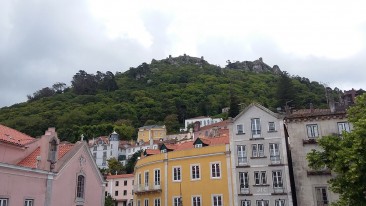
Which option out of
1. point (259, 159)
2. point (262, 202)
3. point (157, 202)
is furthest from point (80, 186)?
point (259, 159)

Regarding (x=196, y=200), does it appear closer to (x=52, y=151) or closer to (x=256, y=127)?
(x=256, y=127)

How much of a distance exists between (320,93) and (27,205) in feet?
358

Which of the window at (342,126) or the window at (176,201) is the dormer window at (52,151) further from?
the window at (342,126)

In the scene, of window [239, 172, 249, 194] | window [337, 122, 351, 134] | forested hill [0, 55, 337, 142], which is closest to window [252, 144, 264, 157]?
window [239, 172, 249, 194]

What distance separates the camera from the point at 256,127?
36.0 metres

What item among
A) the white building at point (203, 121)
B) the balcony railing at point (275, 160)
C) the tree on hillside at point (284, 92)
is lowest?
the balcony railing at point (275, 160)

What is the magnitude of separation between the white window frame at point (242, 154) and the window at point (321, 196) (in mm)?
7431

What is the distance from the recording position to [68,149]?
28266 mm

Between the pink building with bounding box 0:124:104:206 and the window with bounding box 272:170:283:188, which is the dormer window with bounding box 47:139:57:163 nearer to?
the pink building with bounding box 0:124:104:206

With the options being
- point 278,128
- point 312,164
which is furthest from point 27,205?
point 278,128

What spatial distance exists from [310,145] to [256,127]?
5.70 meters

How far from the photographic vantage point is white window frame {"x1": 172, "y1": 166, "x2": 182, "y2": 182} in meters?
38.9

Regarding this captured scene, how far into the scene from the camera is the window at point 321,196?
31422 millimetres

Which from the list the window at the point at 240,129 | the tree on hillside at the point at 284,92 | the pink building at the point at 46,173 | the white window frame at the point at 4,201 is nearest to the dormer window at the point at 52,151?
the pink building at the point at 46,173
